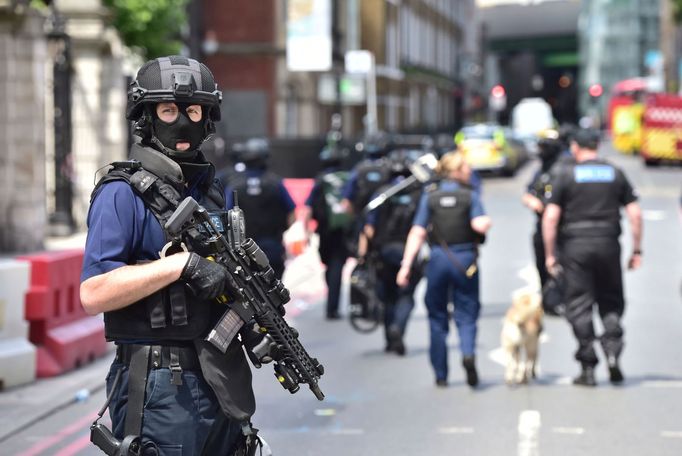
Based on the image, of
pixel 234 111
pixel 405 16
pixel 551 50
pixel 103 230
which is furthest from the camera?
pixel 551 50

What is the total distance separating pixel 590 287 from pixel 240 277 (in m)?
6.03

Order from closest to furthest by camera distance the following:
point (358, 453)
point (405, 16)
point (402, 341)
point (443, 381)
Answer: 1. point (358, 453)
2. point (443, 381)
3. point (402, 341)
4. point (405, 16)

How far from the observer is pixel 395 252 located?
1184 cm

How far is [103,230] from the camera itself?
14.0 feet

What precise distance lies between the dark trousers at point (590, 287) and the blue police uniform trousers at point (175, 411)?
19.3 ft

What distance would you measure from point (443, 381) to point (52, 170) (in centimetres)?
1397

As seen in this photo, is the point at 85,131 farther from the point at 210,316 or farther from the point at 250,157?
the point at 210,316

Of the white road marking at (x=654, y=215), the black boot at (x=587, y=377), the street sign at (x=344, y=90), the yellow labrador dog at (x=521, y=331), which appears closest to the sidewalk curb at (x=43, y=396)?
the yellow labrador dog at (x=521, y=331)

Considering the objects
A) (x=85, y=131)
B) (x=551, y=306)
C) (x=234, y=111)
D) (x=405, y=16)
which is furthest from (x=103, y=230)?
(x=405, y=16)

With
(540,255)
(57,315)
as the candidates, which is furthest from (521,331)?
(540,255)

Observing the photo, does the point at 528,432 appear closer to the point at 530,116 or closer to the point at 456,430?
the point at 456,430

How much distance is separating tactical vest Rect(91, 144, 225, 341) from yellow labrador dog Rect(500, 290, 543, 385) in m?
5.72

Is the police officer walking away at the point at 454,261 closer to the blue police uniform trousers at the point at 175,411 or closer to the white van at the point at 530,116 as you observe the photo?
the blue police uniform trousers at the point at 175,411

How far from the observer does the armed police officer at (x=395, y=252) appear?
1173 cm
